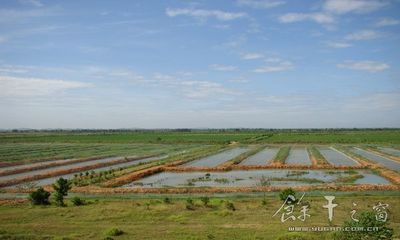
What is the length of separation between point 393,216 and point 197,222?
6.43m

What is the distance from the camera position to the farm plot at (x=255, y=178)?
2245cm

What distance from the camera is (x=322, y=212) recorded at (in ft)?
47.8

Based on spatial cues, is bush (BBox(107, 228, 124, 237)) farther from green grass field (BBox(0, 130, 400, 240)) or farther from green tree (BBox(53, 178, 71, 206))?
green tree (BBox(53, 178, 71, 206))

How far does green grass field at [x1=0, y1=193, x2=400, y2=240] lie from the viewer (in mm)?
12125

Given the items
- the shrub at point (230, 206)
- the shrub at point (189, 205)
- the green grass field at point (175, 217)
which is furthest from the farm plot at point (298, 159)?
the shrub at point (189, 205)

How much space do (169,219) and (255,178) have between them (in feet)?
38.1

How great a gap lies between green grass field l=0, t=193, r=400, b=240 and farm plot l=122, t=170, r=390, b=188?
4800 mm

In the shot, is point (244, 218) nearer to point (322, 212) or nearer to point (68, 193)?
point (322, 212)

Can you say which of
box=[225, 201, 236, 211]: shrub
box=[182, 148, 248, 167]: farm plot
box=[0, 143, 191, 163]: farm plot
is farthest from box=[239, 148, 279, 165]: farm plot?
box=[225, 201, 236, 211]: shrub

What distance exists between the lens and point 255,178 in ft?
81.3

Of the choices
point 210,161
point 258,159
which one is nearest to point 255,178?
point 210,161

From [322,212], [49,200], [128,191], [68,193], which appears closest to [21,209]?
[49,200]

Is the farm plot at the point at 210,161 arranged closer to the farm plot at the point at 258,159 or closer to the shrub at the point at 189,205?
the farm plot at the point at 258,159

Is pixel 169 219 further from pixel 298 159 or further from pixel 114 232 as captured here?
pixel 298 159
